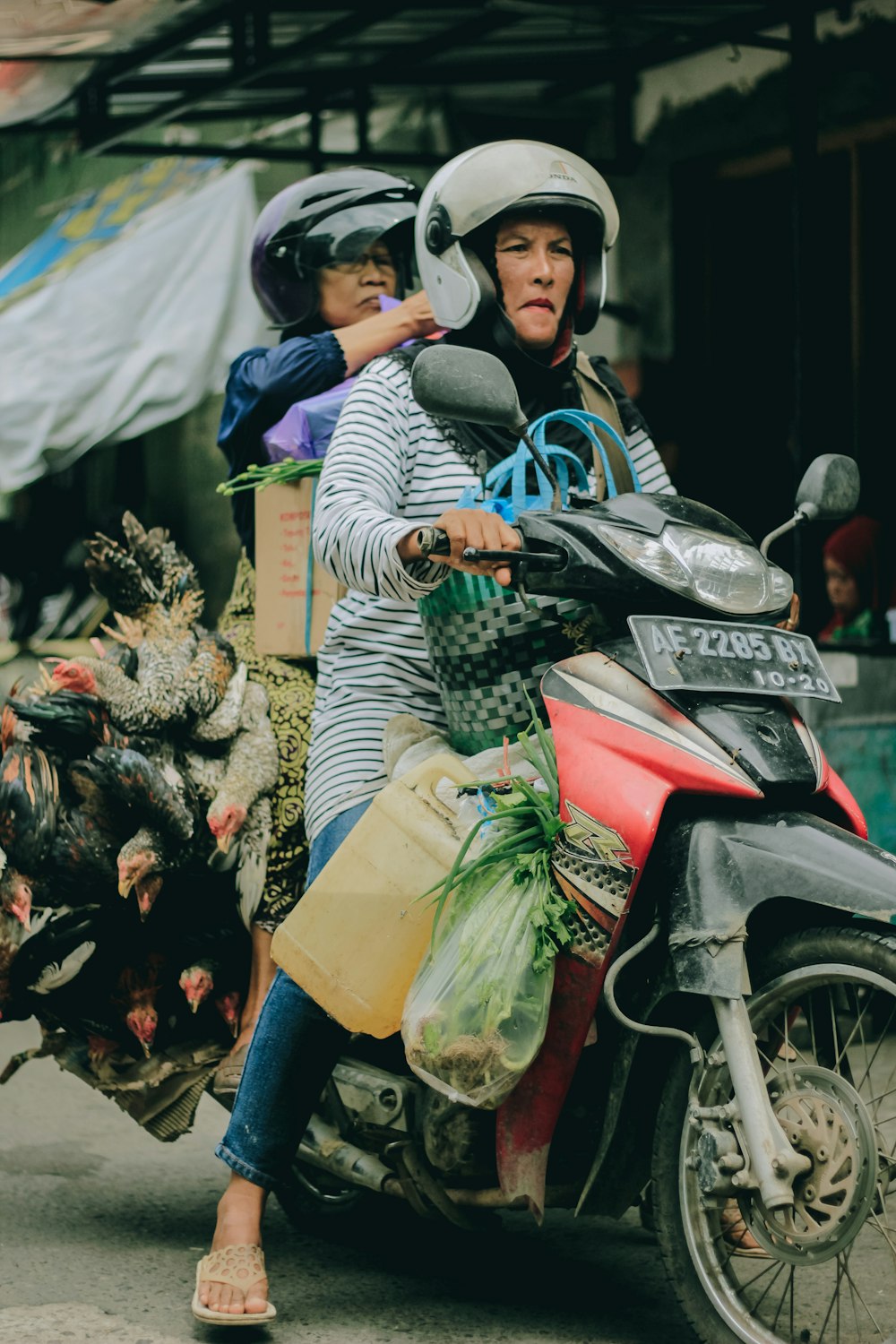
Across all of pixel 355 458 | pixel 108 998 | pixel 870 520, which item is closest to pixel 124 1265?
pixel 108 998

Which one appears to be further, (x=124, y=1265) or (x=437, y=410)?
(x=124, y=1265)

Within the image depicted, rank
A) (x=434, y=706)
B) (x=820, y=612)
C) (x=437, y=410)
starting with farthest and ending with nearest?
(x=820, y=612), (x=434, y=706), (x=437, y=410)

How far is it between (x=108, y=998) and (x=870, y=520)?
4.21 m

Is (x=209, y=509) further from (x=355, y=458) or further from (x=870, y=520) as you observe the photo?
(x=355, y=458)

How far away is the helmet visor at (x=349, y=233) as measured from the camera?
14.4 ft

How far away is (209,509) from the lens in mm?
9438

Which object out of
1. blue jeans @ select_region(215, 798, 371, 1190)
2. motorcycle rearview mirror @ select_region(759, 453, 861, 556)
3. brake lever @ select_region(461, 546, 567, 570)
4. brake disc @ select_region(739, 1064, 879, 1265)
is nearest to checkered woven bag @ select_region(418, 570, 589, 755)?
brake lever @ select_region(461, 546, 567, 570)

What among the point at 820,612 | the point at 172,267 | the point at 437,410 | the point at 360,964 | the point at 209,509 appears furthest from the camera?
the point at 209,509

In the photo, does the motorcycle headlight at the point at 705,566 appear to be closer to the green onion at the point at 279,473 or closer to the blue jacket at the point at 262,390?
the green onion at the point at 279,473

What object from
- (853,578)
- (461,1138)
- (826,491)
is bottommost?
(461,1138)

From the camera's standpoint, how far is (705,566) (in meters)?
2.88

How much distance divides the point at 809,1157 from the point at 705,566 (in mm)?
918

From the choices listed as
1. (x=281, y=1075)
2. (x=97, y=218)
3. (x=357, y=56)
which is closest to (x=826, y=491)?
(x=281, y=1075)

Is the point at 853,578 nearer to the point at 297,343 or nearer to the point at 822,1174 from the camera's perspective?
the point at 297,343
